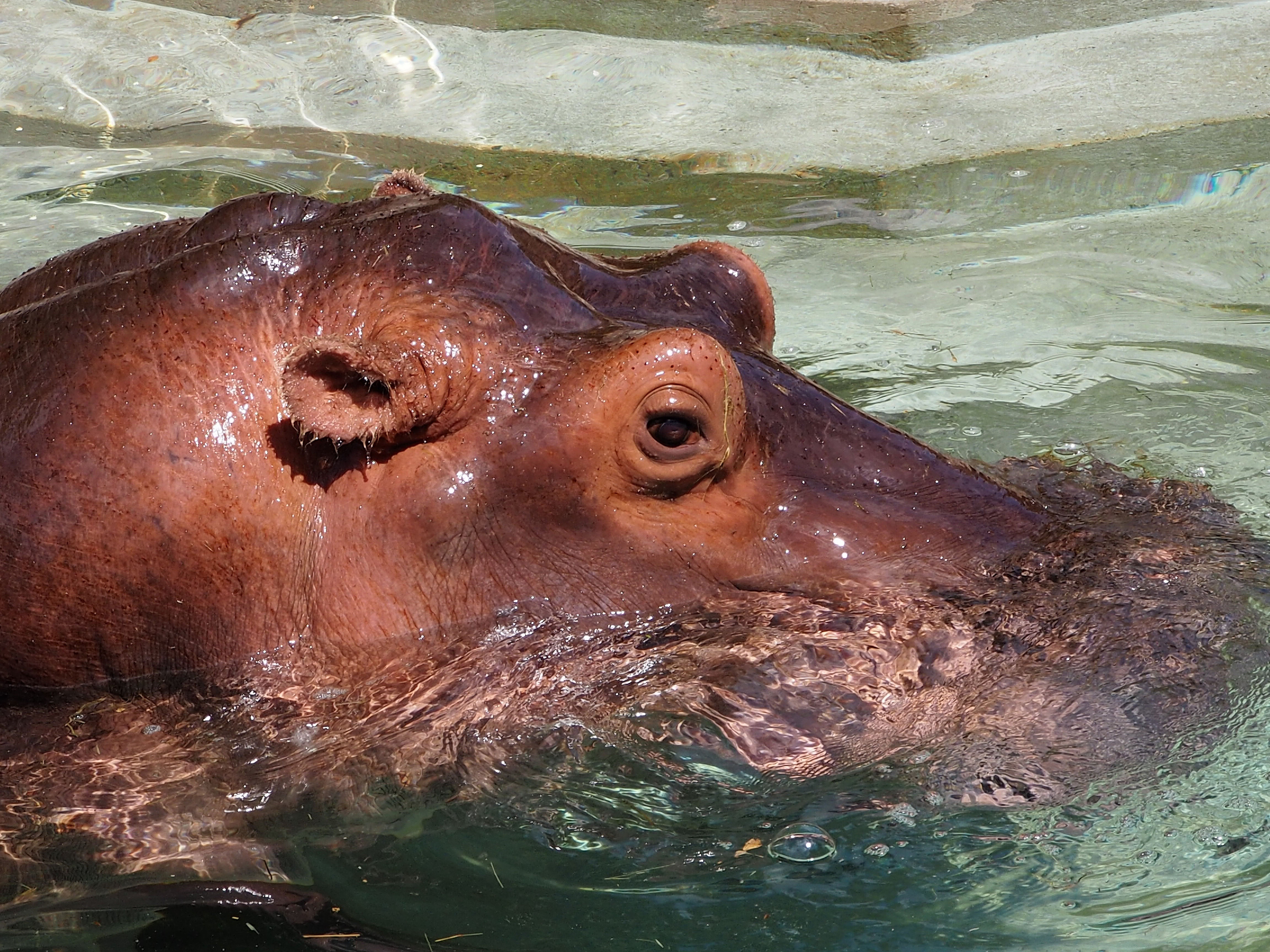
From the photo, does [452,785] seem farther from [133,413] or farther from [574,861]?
[133,413]

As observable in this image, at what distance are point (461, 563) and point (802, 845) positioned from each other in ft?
3.61

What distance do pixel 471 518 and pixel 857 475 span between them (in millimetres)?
1025

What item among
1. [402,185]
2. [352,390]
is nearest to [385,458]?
[352,390]

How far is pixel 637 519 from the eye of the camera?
148 inches

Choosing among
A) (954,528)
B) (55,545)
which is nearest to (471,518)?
(55,545)

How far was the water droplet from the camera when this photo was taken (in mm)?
3641

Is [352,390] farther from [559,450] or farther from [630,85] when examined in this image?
[630,85]

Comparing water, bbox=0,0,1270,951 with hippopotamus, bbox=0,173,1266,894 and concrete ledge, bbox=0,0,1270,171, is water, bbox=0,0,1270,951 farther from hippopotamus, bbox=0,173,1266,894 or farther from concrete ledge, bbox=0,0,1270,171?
hippopotamus, bbox=0,173,1266,894

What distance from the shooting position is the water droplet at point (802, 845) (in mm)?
3641

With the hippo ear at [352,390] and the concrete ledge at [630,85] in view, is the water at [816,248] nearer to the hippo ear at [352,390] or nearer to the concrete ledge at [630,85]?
the concrete ledge at [630,85]

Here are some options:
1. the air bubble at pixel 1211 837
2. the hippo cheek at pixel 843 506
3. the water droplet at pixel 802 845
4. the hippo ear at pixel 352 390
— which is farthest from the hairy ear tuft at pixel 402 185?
the air bubble at pixel 1211 837

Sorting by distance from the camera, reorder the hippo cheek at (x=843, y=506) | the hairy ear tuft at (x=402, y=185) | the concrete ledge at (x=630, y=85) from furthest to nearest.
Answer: the concrete ledge at (x=630, y=85) → the hairy ear tuft at (x=402, y=185) → the hippo cheek at (x=843, y=506)

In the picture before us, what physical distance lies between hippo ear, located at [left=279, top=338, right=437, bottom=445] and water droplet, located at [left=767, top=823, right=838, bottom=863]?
53.8 inches

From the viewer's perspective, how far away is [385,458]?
3680 millimetres
